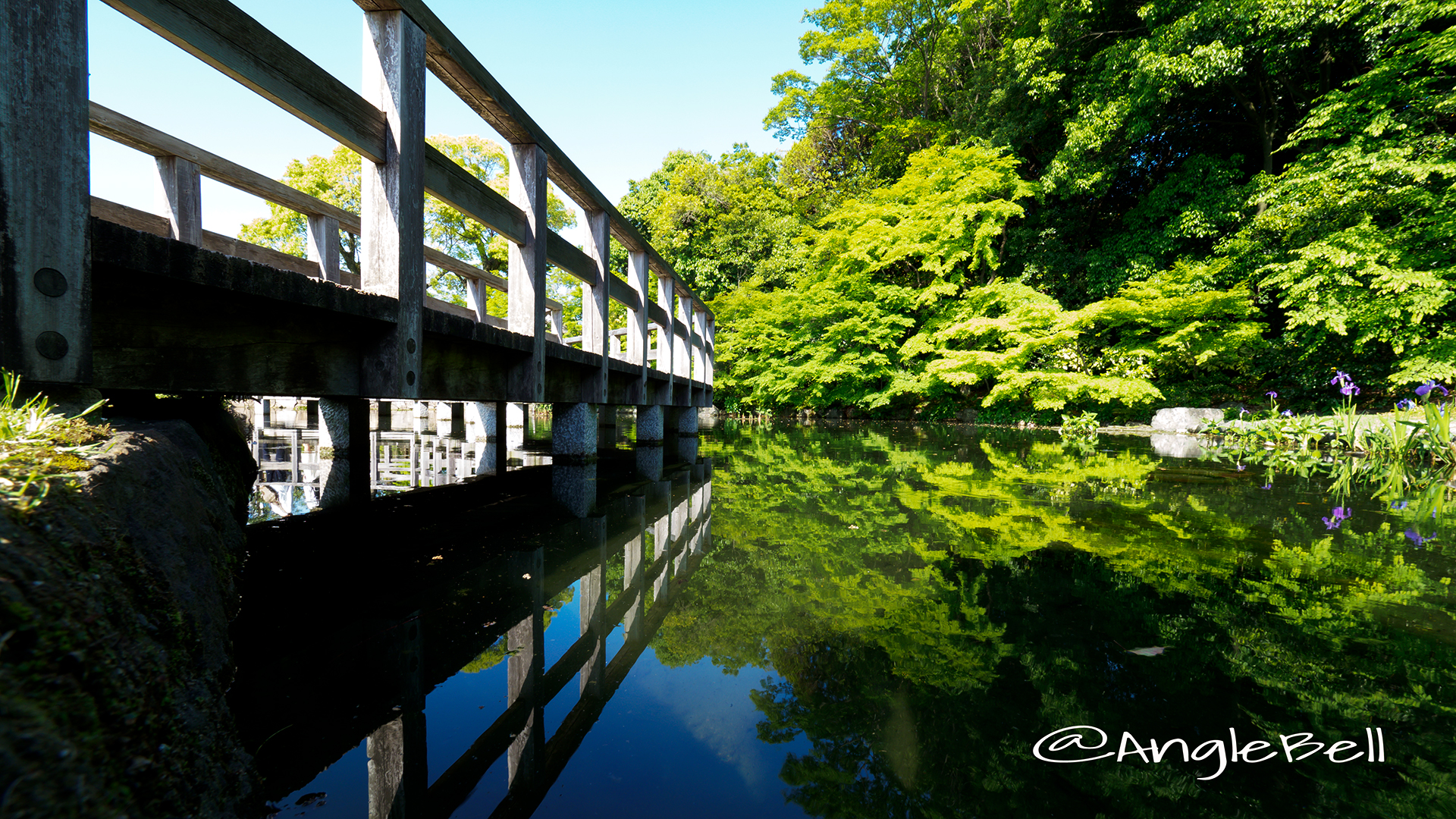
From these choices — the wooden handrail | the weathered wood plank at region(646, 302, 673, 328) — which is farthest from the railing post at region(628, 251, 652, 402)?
the wooden handrail

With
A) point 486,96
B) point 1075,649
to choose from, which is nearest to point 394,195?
point 486,96

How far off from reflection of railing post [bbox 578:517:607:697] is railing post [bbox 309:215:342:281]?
370 cm

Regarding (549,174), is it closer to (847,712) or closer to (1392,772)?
(847,712)

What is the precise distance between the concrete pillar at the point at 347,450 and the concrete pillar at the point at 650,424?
423 centimetres

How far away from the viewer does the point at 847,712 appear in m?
1.50

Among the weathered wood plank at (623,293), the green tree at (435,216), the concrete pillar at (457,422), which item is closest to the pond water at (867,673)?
the weathered wood plank at (623,293)

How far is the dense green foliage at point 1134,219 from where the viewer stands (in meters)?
10.5

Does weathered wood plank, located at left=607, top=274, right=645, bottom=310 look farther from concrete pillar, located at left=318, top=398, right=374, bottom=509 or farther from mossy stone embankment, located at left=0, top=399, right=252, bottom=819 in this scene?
mossy stone embankment, located at left=0, top=399, right=252, bottom=819

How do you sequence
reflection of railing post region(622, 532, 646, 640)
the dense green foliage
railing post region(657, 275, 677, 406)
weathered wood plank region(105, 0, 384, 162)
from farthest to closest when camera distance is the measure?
the dense green foliage → railing post region(657, 275, 677, 406) → reflection of railing post region(622, 532, 646, 640) → weathered wood plank region(105, 0, 384, 162)

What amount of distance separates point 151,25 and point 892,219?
54.5 ft

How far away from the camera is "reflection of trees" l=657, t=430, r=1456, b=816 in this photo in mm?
1217

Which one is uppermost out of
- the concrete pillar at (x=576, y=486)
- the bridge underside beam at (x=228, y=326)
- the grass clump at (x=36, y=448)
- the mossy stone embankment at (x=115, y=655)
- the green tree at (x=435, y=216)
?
the green tree at (x=435, y=216)

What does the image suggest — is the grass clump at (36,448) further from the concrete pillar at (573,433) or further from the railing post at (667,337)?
the railing post at (667,337)

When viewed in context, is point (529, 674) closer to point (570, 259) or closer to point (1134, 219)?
point (570, 259)
